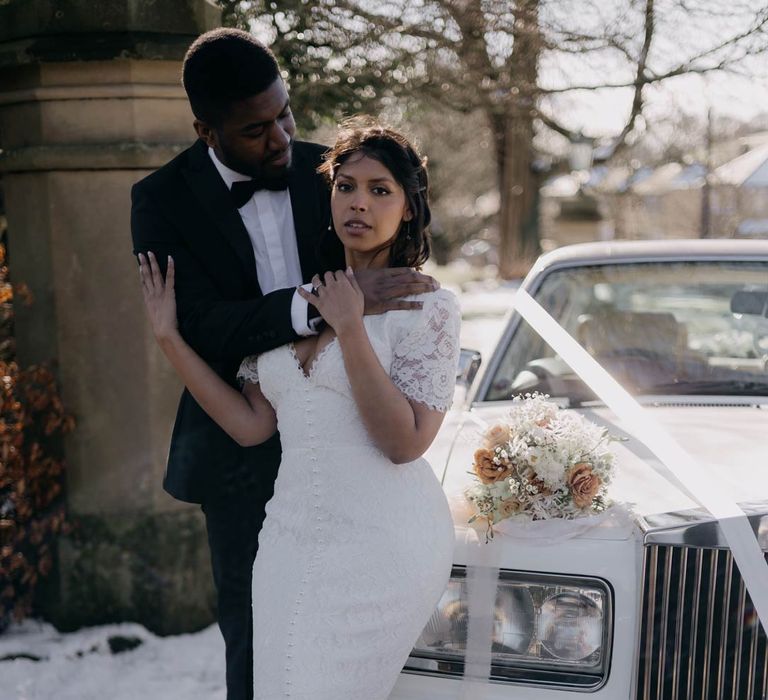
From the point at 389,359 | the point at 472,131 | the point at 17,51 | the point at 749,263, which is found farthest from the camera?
the point at 472,131

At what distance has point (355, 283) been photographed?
2.18 m

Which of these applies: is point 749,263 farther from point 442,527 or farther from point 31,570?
point 31,570

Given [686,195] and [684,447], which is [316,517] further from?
[686,195]

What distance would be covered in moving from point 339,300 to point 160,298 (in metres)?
0.54

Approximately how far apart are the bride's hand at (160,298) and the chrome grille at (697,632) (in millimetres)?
1227

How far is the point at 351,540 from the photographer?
2135 millimetres

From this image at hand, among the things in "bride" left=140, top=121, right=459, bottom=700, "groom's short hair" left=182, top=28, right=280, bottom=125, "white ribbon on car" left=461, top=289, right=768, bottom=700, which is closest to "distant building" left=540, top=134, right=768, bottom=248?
"white ribbon on car" left=461, top=289, right=768, bottom=700

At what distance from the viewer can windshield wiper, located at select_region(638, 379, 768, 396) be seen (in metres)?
3.36

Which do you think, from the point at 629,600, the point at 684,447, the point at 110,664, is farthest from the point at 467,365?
the point at 110,664

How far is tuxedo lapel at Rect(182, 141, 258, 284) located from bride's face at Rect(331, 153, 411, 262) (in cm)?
39

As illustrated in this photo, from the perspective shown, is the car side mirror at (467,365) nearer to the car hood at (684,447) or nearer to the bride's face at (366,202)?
the car hood at (684,447)

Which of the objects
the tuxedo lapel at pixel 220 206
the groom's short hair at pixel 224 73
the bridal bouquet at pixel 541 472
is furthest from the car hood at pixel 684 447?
the groom's short hair at pixel 224 73

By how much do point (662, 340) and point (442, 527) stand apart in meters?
1.77

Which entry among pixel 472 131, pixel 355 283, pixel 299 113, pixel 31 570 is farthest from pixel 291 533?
pixel 472 131
